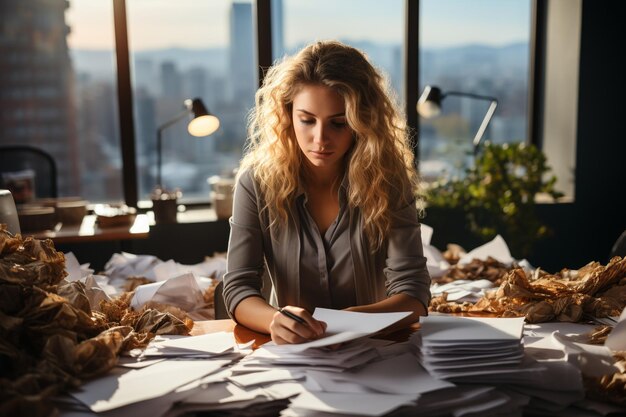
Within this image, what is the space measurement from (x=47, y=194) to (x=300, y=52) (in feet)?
9.26

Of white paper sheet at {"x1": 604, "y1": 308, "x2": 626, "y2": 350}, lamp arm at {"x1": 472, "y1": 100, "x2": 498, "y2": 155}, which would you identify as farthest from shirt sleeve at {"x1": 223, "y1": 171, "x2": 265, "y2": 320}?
lamp arm at {"x1": 472, "y1": 100, "x2": 498, "y2": 155}

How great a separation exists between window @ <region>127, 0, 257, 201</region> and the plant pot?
1.82 ft

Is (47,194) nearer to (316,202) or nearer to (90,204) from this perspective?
(90,204)

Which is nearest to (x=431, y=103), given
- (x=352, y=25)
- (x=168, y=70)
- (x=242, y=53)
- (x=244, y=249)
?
(x=352, y=25)

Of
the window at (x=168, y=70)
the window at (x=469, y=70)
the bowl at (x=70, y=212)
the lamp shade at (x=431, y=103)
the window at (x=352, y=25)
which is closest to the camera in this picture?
the bowl at (x=70, y=212)

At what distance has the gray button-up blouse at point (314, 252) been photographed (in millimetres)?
1926

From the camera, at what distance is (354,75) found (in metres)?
1.90

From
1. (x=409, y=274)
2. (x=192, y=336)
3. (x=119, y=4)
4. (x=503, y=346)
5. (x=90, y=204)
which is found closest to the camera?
(x=503, y=346)

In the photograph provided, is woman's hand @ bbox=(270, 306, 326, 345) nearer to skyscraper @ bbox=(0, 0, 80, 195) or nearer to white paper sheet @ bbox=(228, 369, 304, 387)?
white paper sheet @ bbox=(228, 369, 304, 387)

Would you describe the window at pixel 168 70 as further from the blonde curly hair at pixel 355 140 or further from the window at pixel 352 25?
the blonde curly hair at pixel 355 140

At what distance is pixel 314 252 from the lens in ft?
6.54

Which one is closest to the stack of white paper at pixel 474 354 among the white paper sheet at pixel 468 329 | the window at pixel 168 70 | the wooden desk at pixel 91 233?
the white paper sheet at pixel 468 329

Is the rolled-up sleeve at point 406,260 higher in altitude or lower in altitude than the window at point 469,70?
lower

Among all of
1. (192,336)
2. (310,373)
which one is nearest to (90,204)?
(192,336)
